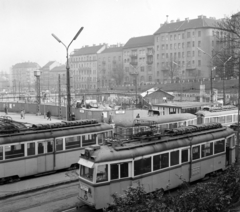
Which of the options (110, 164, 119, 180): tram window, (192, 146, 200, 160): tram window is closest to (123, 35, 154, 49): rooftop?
(192, 146, 200, 160): tram window

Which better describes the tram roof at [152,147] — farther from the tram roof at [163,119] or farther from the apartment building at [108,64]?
the apartment building at [108,64]

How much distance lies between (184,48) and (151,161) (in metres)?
77.5

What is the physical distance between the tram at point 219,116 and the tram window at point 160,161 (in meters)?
15.4

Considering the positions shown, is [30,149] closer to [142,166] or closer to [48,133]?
[48,133]

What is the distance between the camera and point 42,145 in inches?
640

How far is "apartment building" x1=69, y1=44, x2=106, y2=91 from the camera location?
116 m

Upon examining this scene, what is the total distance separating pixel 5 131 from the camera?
15406 millimetres

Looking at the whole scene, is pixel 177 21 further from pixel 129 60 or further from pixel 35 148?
pixel 35 148

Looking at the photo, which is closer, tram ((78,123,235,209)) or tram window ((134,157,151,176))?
tram ((78,123,235,209))

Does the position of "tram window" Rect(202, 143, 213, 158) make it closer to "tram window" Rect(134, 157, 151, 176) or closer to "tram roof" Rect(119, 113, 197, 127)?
"tram window" Rect(134, 157, 151, 176)

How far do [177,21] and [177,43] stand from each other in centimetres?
910

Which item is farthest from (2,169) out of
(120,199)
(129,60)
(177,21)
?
(129,60)

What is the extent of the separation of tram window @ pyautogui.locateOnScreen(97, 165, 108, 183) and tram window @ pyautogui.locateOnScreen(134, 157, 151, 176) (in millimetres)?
1222

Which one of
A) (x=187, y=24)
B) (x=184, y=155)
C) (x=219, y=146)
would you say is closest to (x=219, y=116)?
(x=219, y=146)
